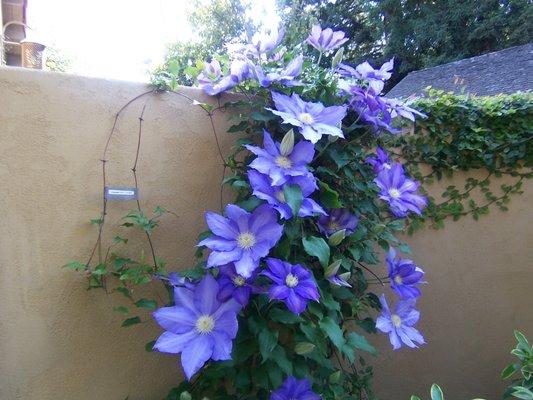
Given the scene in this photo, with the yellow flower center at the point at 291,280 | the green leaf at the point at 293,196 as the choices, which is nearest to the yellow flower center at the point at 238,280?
the yellow flower center at the point at 291,280

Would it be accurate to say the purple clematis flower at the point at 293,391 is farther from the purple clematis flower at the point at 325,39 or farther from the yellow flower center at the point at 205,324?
the purple clematis flower at the point at 325,39

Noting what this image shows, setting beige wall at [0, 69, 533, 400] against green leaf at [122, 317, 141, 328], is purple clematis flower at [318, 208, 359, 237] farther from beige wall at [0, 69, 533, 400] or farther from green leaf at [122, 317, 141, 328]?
green leaf at [122, 317, 141, 328]

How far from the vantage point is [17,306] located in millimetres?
1556

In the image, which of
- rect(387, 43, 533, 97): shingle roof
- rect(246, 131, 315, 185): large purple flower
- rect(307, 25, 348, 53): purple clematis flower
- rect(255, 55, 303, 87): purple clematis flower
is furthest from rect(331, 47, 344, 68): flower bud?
rect(387, 43, 533, 97): shingle roof

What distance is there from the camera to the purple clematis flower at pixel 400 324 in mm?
1603

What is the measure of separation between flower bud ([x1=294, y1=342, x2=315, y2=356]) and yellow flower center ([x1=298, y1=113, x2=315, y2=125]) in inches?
28.7

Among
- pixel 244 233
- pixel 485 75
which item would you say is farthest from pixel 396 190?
→ pixel 485 75

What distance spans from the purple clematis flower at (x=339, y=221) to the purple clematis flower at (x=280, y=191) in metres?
0.22

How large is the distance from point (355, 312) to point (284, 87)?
3.00ft

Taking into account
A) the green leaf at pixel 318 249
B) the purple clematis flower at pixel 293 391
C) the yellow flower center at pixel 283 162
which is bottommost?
the purple clematis flower at pixel 293 391

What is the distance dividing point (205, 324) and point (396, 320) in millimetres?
765

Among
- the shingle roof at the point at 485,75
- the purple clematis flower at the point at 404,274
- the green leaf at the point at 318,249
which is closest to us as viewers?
the green leaf at the point at 318,249

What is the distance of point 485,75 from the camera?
10.8 meters

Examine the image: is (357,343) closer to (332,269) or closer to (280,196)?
(332,269)
